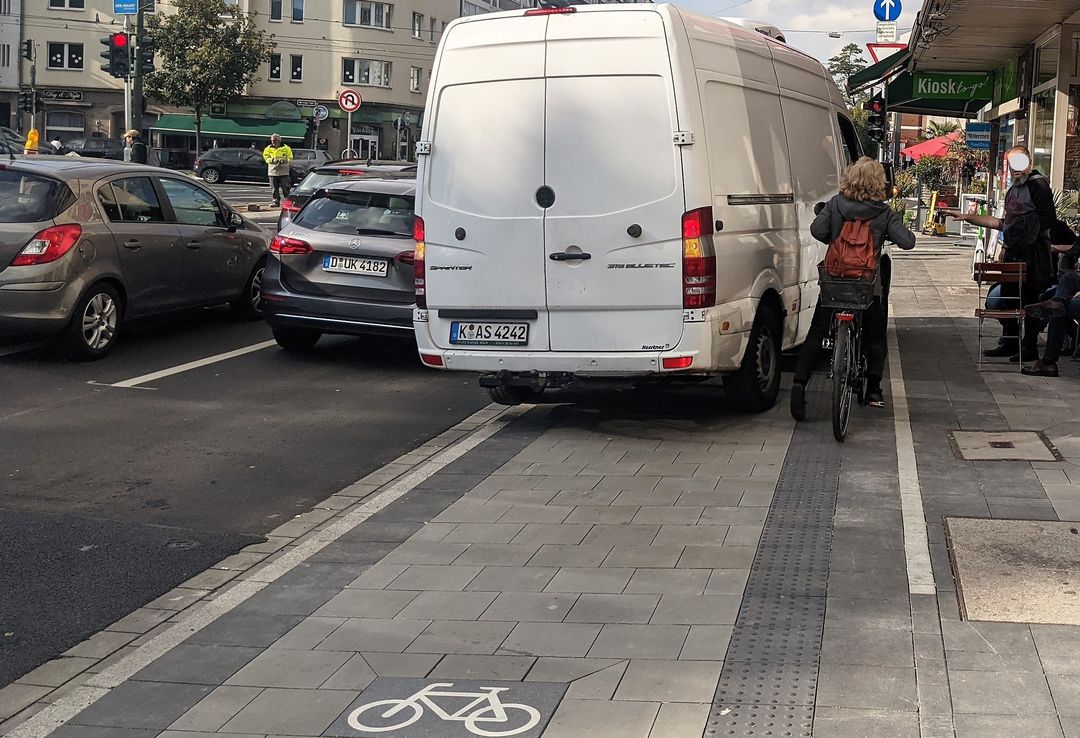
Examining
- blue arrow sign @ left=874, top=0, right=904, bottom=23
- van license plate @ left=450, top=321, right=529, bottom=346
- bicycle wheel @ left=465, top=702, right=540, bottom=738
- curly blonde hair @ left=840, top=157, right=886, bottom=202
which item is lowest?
bicycle wheel @ left=465, top=702, right=540, bottom=738

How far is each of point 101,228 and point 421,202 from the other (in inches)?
144

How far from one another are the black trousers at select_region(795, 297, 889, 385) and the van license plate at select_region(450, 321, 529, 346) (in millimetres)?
1875

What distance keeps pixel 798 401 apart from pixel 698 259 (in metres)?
1.46

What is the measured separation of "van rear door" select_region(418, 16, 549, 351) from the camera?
859 centimetres

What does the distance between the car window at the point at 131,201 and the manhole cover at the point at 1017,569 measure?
7.58 m

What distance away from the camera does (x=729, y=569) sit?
235 inches

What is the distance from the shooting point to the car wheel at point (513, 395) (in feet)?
32.4

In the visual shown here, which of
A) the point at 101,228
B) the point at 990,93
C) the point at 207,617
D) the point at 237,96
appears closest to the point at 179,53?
the point at 237,96

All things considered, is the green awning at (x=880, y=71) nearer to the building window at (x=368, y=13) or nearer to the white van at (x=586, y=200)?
the white van at (x=586, y=200)

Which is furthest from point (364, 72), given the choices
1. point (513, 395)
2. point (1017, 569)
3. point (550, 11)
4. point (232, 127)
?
point (1017, 569)

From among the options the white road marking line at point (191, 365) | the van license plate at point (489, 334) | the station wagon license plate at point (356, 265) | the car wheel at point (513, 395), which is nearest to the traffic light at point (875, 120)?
the white road marking line at point (191, 365)

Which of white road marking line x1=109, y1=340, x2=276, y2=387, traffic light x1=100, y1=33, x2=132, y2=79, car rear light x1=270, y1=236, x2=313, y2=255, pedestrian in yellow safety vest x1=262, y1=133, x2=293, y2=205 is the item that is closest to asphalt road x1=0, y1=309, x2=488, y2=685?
white road marking line x1=109, y1=340, x2=276, y2=387

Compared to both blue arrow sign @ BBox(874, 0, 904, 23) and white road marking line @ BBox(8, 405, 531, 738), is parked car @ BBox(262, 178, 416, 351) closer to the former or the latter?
white road marking line @ BBox(8, 405, 531, 738)

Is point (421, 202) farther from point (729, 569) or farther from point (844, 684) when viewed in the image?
point (844, 684)
